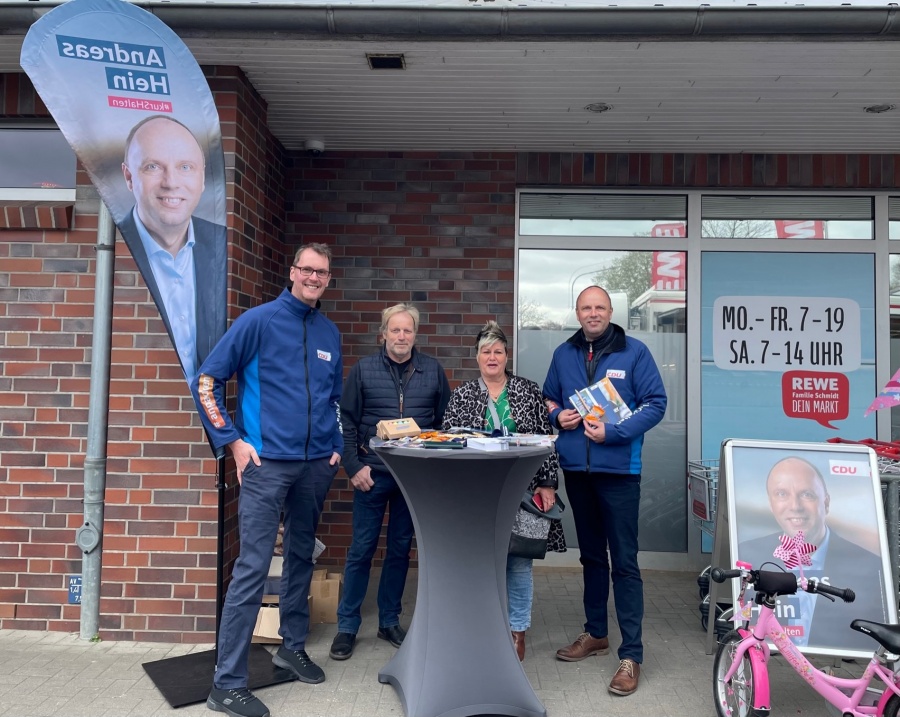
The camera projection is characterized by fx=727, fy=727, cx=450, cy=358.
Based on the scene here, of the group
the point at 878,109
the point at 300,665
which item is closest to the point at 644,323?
the point at 878,109

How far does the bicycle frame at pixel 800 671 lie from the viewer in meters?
2.85

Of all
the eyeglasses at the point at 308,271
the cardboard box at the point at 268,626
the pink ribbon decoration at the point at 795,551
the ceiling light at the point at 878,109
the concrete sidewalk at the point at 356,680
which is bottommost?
the concrete sidewalk at the point at 356,680

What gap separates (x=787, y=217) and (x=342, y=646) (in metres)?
4.54

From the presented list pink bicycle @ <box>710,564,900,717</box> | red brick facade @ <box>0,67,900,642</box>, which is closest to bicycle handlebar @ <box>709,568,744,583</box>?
pink bicycle @ <box>710,564,900,717</box>

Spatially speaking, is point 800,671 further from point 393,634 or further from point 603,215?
point 603,215

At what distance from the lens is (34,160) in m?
4.52

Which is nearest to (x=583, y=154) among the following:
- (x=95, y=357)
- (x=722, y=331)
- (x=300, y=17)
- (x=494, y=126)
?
(x=494, y=126)

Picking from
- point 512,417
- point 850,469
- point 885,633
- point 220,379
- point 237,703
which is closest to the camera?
point 885,633

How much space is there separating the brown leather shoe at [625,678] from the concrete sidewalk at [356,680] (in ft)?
0.12

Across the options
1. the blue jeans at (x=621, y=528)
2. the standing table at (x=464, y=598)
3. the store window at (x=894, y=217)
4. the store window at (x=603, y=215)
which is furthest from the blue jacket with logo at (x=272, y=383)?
the store window at (x=894, y=217)

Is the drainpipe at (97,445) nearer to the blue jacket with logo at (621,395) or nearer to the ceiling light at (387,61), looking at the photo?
the ceiling light at (387,61)

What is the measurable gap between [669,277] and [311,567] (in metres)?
3.60

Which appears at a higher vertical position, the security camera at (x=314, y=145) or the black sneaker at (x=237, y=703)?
the security camera at (x=314, y=145)

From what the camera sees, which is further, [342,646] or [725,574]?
[342,646]
